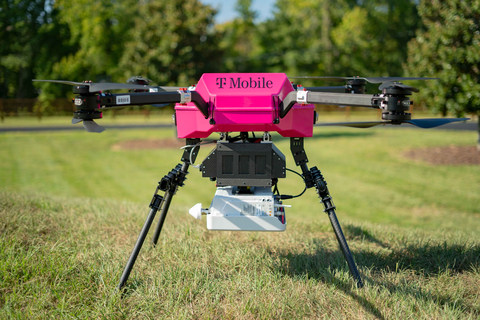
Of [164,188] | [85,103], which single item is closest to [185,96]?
[85,103]

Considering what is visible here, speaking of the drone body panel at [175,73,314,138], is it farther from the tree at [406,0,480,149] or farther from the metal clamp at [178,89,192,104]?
the tree at [406,0,480,149]

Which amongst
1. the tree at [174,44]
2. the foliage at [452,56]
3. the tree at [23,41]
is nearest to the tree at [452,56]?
the foliage at [452,56]

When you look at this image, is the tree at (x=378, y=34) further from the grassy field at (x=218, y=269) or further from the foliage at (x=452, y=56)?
the grassy field at (x=218, y=269)

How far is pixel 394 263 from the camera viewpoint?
372 cm

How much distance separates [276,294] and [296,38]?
1696 inches

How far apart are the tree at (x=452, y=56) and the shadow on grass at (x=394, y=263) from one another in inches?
300

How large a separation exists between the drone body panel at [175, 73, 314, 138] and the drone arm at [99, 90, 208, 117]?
0.42ft

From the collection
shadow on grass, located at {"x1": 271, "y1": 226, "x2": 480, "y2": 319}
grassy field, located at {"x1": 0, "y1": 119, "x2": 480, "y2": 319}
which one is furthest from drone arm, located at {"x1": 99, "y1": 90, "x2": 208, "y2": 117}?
shadow on grass, located at {"x1": 271, "y1": 226, "x2": 480, "y2": 319}

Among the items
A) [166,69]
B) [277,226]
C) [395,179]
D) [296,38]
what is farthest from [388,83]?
[296,38]

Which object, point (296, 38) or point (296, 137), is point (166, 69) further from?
point (296, 38)

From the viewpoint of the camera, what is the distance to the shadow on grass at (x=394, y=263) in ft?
9.59

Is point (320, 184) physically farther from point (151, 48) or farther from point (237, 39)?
point (237, 39)

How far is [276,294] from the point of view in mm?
2889

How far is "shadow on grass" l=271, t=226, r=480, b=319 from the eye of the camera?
2924 mm
